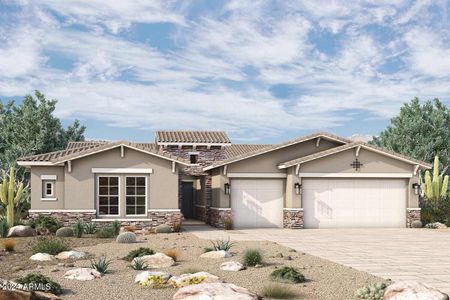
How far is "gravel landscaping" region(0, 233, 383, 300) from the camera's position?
31.8 feet

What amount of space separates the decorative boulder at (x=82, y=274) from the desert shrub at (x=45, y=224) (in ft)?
35.9

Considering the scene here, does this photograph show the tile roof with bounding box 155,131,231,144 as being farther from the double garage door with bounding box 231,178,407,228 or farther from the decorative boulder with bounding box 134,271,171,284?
the decorative boulder with bounding box 134,271,171,284

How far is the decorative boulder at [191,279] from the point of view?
10016mm

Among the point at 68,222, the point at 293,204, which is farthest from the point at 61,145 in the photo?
the point at 293,204

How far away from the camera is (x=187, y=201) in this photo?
34688 mm

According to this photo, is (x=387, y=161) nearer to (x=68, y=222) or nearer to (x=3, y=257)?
(x=68, y=222)

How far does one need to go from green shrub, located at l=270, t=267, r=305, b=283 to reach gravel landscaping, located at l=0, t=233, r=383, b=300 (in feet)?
0.45

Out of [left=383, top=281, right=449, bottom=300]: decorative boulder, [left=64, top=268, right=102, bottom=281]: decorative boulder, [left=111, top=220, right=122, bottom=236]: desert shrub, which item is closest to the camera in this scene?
[left=383, top=281, right=449, bottom=300]: decorative boulder

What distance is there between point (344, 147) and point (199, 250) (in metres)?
11.8

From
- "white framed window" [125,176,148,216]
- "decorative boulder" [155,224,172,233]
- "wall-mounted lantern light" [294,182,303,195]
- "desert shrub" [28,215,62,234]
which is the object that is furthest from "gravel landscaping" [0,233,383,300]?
"wall-mounted lantern light" [294,182,303,195]

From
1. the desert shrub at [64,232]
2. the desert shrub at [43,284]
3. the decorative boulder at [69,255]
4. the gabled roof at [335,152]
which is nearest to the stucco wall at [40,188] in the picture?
the desert shrub at [64,232]

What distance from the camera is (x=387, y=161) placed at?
84.9ft

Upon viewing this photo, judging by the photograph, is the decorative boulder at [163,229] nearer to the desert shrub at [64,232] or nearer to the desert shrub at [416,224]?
the desert shrub at [64,232]

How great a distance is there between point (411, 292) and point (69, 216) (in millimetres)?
17529
